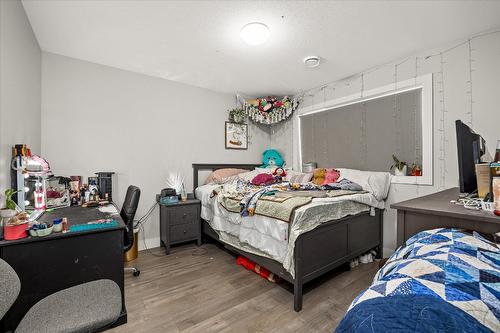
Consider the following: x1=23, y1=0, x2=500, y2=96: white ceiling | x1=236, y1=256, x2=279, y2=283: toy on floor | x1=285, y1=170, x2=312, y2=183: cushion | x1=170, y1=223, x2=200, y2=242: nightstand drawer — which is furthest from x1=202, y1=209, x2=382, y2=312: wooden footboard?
x1=23, y1=0, x2=500, y2=96: white ceiling

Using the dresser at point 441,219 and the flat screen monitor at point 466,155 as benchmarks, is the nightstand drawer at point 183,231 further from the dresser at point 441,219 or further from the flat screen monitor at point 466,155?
the flat screen monitor at point 466,155

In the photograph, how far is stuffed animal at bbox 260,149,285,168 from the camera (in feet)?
13.7

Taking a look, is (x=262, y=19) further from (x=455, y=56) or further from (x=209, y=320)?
(x=209, y=320)

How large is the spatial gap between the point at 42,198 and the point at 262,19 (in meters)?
2.45

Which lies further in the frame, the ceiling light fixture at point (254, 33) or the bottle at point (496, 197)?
the ceiling light fixture at point (254, 33)

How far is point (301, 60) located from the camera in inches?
109

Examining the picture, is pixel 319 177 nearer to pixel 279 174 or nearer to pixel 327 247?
pixel 279 174

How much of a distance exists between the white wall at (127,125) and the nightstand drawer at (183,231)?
44 centimetres

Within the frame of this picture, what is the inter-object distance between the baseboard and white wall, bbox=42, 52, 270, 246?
14 millimetres

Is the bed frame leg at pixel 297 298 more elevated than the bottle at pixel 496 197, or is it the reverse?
the bottle at pixel 496 197

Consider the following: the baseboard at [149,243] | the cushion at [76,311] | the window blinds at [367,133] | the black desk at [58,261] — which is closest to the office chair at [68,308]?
the cushion at [76,311]

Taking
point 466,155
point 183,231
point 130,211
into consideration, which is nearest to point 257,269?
point 183,231

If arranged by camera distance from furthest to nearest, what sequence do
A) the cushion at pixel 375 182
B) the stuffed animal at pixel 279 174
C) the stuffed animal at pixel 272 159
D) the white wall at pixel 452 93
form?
1. the stuffed animal at pixel 272 159
2. the stuffed animal at pixel 279 174
3. the cushion at pixel 375 182
4. the white wall at pixel 452 93

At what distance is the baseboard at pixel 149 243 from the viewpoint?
10.5 feet
